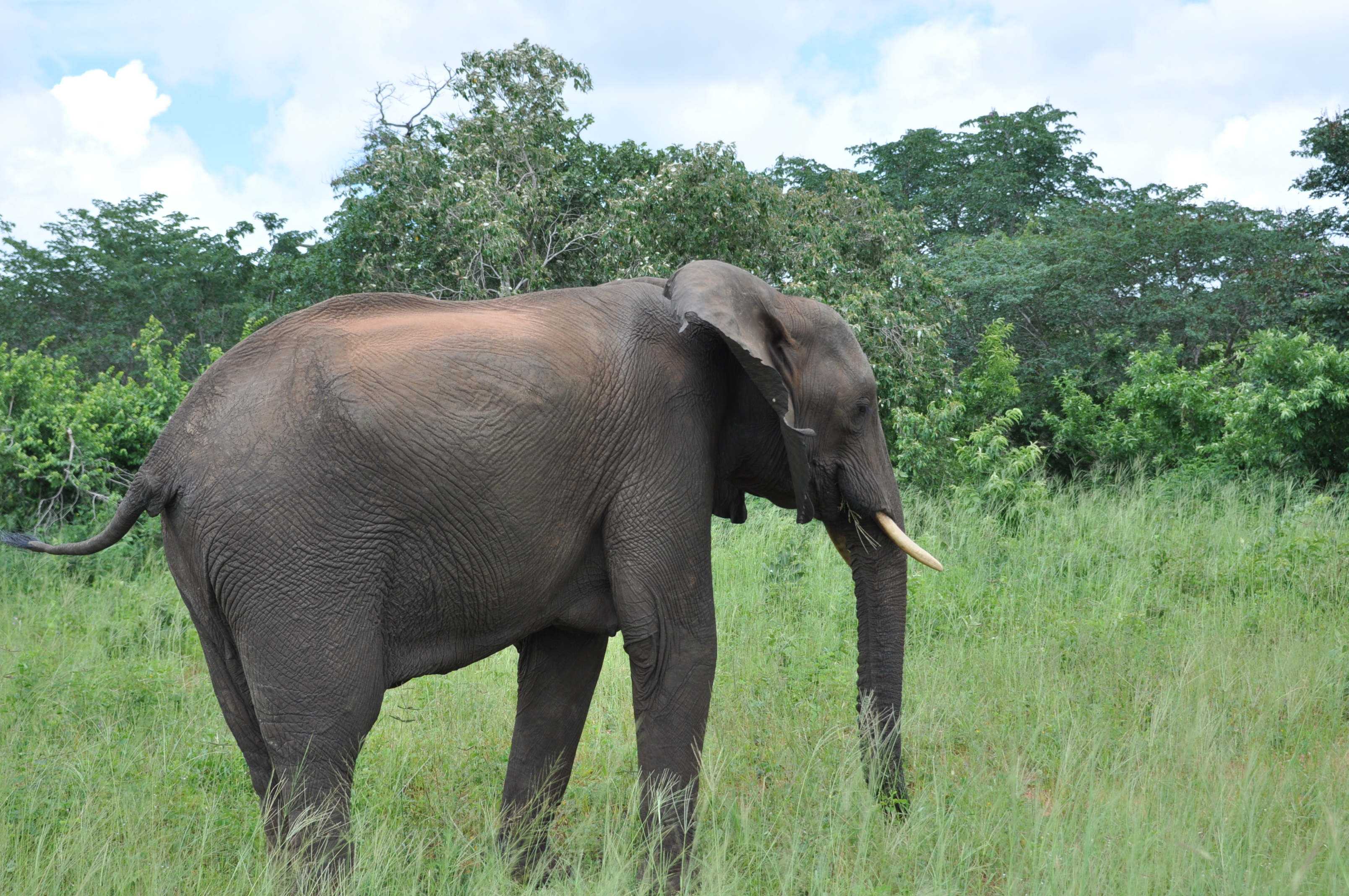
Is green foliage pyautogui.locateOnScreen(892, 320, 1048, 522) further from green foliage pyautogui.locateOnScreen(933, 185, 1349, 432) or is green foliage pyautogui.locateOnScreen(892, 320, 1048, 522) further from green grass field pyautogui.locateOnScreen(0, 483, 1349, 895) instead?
green foliage pyautogui.locateOnScreen(933, 185, 1349, 432)

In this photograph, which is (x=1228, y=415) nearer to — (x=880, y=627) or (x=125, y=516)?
(x=880, y=627)

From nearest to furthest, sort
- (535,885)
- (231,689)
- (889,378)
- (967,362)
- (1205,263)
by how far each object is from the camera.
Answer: (231,689) → (535,885) → (889,378) → (1205,263) → (967,362)

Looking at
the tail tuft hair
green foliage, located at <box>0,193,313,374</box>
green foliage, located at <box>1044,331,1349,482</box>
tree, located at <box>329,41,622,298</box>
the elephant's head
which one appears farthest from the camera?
green foliage, located at <box>0,193,313,374</box>

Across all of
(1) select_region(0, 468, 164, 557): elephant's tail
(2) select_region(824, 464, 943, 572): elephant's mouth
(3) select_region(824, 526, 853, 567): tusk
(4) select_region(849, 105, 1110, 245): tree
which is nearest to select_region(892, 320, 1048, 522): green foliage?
(3) select_region(824, 526, 853, 567): tusk

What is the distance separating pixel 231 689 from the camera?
326 centimetres

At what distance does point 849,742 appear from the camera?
452 centimetres

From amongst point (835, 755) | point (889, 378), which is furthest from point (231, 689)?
point (889, 378)

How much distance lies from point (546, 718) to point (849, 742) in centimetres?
132

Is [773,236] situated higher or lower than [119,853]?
higher

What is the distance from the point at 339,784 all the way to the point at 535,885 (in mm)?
1005

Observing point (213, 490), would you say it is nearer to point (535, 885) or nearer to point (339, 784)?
point (339, 784)

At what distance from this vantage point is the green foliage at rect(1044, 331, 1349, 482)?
9750 millimetres

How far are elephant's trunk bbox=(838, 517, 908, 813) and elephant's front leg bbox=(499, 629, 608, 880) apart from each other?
1011mm

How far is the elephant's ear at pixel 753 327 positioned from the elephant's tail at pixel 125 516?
5.34 feet
